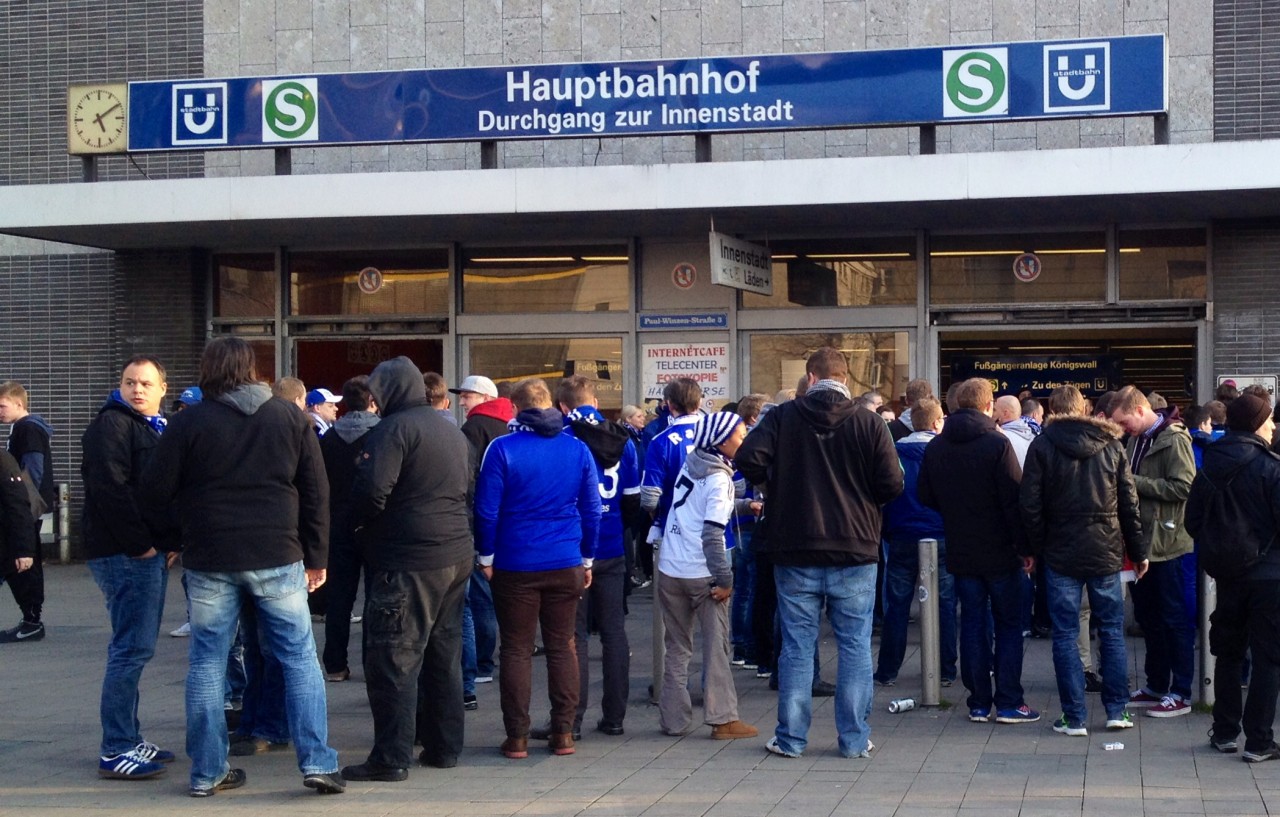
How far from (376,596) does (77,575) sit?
1091cm

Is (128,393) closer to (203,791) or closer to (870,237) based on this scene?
(203,791)

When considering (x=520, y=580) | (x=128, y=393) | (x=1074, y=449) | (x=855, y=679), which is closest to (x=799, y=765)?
(x=855, y=679)

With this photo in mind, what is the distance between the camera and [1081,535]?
7699 millimetres

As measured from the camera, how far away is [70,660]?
10.6 metres

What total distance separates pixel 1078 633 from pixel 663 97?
27.6 ft

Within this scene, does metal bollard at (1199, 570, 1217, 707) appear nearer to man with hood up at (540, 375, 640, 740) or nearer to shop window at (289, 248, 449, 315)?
man with hood up at (540, 375, 640, 740)

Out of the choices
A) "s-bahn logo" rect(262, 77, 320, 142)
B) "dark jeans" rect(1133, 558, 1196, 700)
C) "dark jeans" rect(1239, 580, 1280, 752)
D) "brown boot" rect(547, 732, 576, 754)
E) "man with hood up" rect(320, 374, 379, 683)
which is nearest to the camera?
"dark jeans" rect(1239, 580, 1280, 752)

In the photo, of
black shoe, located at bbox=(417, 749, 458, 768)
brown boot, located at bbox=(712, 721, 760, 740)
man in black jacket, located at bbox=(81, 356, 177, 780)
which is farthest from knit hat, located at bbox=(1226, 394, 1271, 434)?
man in black jacket, located at bbox=(81, 356, 177, 780)

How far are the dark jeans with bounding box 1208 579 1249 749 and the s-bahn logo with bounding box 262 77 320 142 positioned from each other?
433 inches

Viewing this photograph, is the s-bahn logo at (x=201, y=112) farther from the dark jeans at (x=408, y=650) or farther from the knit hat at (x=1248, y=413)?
the knit hat at (x=1248, y=413)

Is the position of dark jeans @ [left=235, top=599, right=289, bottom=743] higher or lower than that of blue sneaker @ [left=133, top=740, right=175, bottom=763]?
higher

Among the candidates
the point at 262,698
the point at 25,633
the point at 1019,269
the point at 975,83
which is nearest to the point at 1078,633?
the point at 262,698

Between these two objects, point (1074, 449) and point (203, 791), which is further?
point (1074, 449)

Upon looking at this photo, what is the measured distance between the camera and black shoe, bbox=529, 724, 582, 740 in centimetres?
773
